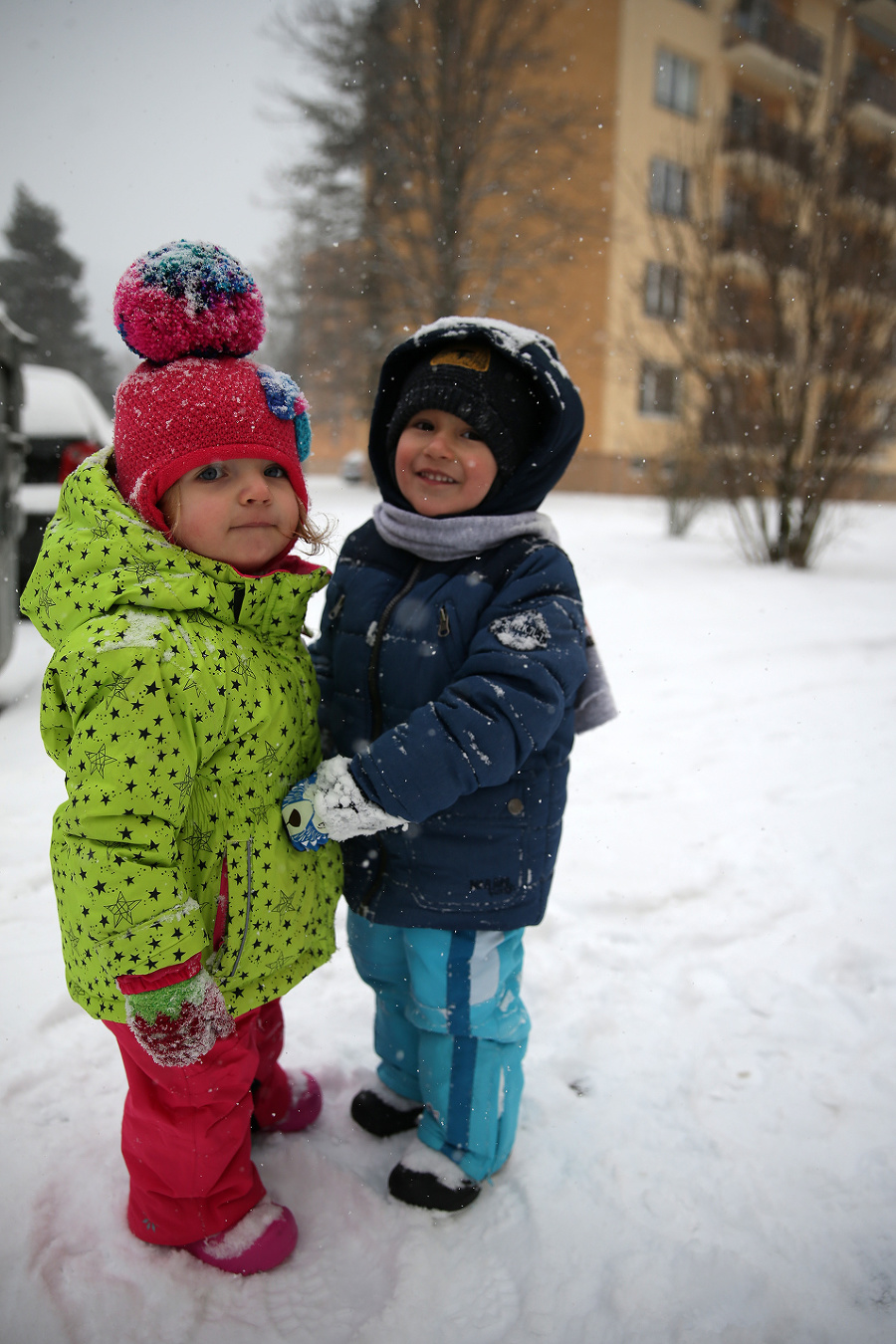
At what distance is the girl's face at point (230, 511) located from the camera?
1271 mm

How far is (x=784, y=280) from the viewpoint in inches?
323

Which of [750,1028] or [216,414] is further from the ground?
[216,414]

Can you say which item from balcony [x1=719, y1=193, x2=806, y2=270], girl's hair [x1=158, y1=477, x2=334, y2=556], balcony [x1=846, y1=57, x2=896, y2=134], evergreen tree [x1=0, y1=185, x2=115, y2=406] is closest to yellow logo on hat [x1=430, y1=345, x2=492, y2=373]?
girl's hair [x1=158, y1=477, x2=334, y2=556]

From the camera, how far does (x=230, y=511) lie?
1289 millimetres

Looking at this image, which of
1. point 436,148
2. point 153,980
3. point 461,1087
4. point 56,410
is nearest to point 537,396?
point 153,980

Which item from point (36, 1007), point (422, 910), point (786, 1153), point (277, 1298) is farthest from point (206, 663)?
point (786, 1153)

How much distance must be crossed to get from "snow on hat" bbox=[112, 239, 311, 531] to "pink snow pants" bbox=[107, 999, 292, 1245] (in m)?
0.89

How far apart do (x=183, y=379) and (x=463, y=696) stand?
673 mm

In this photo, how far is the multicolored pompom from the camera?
1.24 metres

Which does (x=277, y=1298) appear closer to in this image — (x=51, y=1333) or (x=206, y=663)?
(x=51, y=1333)

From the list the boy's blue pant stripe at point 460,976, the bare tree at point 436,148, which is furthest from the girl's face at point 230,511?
the bare tree at point 436,148

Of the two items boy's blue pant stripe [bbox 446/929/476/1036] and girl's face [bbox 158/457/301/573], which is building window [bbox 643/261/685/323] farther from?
boy's blue pant stripe [bbox 446/929/476/1036]

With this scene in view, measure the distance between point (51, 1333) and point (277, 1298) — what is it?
359 mm

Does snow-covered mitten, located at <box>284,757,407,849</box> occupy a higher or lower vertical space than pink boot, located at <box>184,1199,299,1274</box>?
higher
